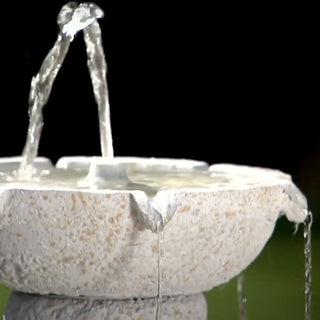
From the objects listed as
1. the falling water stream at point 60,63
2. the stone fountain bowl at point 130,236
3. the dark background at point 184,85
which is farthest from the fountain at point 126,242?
the dark background at point 184,85

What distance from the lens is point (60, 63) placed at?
2.81 m

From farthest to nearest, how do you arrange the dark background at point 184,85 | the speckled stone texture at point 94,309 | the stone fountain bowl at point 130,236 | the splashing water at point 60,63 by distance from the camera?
1. the dark background at point 184,85
2. the splashing water at point 60,63
3. the speckled stone texture at point 94,309
4. the stone fountain bowl at point 130,236

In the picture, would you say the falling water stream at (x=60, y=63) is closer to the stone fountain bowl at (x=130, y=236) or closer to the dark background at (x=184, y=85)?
the stone fountain bowl at (x=130, y=236)

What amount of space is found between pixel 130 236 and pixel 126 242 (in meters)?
0.01

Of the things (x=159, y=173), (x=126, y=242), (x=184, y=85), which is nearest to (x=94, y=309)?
(x=126, y=242)

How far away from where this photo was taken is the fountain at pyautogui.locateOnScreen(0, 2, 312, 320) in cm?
210

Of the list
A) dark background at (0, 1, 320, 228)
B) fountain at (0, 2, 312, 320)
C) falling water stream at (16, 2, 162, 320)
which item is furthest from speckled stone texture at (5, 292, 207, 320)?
dark background at (0, 1, 320, 228)

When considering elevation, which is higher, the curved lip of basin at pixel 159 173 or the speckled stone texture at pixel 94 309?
the curved lip of basin at pixel 159 173

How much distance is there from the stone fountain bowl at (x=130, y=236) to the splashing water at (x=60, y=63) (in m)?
0.52

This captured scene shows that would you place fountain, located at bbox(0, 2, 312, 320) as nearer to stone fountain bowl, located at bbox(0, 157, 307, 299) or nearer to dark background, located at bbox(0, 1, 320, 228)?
stone fountain bowl, located at bbox(0, 157, 307, 299)

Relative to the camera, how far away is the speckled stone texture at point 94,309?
7.55 ft

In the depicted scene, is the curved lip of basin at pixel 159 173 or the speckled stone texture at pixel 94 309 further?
the speckled stone texture at pixel 94 309

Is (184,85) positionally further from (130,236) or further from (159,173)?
(130,236)

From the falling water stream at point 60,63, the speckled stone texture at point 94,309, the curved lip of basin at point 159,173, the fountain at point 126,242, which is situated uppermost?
the falling water stream at point 60,63
